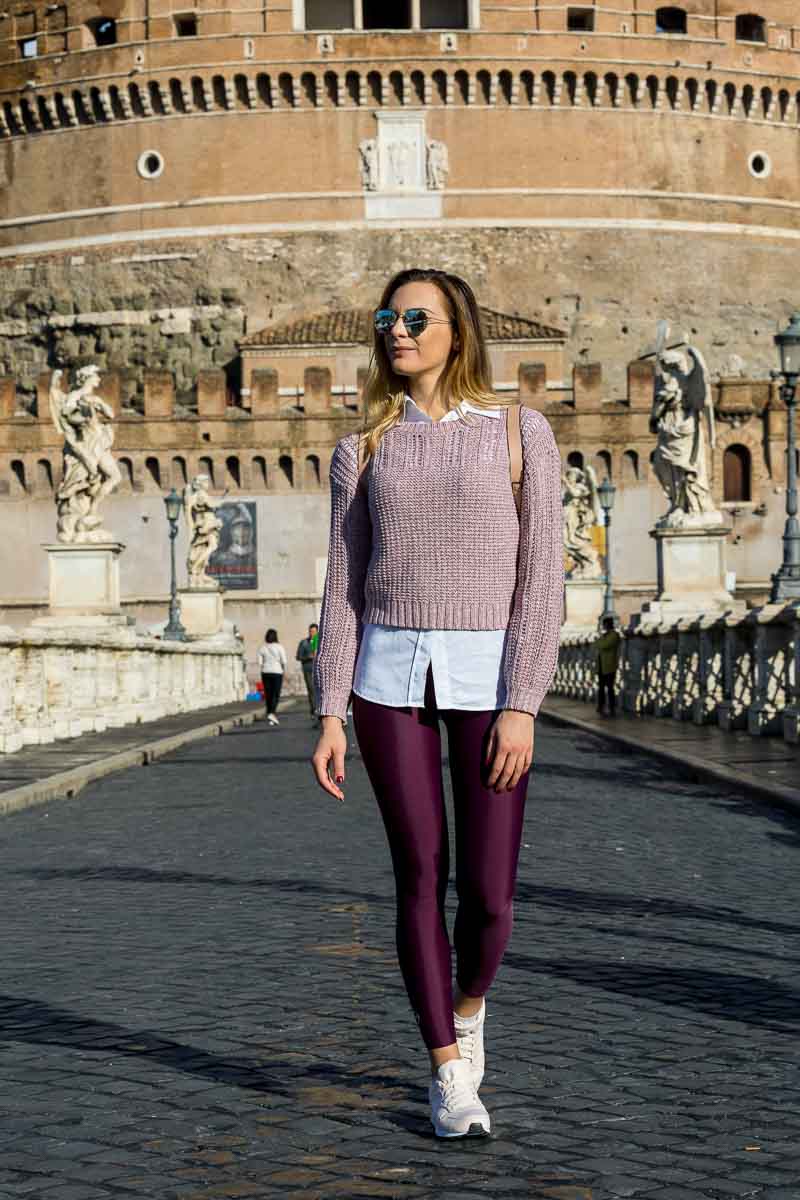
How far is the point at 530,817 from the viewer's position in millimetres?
9008

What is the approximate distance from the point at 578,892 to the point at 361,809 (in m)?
3.44

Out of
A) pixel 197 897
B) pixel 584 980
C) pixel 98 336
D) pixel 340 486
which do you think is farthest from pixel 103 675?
pixel 98 336

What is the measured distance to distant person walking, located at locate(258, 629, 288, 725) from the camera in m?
21.7

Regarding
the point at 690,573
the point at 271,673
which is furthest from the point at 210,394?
the point at 690,573

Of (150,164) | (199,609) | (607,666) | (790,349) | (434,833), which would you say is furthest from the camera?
(150,164)

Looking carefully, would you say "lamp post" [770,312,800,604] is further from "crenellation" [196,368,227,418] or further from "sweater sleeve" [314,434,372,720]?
"crenellation" [196,368,227,418]

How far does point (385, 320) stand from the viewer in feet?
11.3

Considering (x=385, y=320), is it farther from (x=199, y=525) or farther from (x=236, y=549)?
(x=236, y=549)

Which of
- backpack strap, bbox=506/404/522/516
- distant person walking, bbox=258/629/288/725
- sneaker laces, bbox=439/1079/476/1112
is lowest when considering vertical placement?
distant person walking, bbox=258/629/288/725

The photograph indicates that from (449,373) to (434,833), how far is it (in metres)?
0.76

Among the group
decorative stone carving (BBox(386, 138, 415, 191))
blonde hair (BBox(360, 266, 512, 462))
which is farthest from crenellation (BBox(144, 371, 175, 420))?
blonde hair (BBox(360, 266, 512, 462))

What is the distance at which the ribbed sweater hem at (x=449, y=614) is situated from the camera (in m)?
3.30

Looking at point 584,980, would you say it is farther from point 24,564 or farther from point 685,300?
point 685,300

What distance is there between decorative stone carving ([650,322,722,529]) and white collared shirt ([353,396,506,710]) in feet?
50.6
